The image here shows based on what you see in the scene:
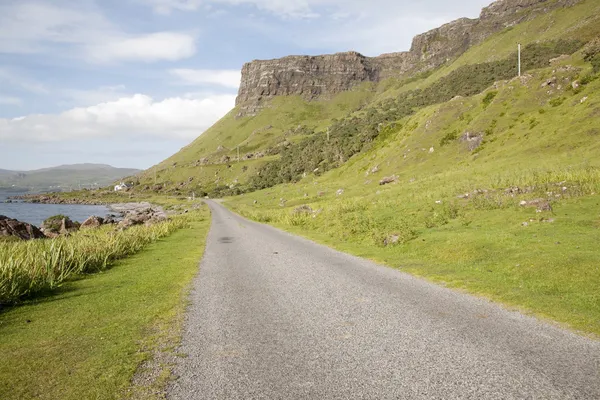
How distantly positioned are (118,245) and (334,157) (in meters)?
81.9

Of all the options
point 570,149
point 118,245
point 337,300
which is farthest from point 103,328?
point 570,149

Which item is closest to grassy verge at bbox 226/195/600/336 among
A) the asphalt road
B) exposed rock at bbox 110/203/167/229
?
the asphalt road

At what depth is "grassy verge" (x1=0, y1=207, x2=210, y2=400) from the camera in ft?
19.7

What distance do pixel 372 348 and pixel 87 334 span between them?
21.1 ft

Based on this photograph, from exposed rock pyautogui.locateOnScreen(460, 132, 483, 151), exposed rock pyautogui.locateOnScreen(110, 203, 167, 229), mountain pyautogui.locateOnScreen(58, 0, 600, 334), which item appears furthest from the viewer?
exposed rock pyautogui.locateOnScreen(460, 132, 483, 151)

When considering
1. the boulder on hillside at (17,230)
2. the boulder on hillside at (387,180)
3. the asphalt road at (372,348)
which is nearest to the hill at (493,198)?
the boulder on hillside at (387,180)

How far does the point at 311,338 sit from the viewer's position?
25.8ft

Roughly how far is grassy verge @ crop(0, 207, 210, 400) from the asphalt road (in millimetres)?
906

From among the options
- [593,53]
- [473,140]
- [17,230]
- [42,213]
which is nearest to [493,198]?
[473,140]

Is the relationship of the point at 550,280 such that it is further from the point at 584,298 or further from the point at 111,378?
the point at 111,378

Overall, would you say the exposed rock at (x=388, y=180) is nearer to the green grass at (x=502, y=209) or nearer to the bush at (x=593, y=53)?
the green grass at (x=502, y=209)

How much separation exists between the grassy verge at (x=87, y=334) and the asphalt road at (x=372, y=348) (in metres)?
0.91

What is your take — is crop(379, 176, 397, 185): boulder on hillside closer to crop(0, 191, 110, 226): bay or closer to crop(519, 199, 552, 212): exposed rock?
crop(519, 199, 552, 212): exposed rock

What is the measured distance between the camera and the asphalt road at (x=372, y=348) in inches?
223
